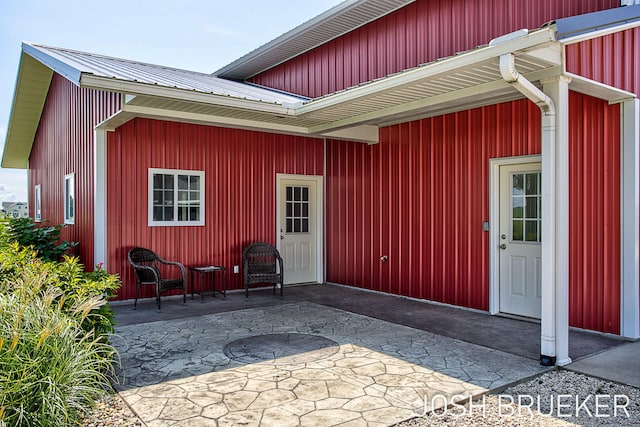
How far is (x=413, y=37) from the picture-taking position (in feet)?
24.0

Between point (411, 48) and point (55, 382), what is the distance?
6405mm

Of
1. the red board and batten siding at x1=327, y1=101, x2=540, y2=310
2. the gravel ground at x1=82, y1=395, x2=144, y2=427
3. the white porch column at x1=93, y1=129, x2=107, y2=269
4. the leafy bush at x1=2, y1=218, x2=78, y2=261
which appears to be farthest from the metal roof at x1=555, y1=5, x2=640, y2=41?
the leafy bush at x1=2, y1=218, x2=78, y2=261

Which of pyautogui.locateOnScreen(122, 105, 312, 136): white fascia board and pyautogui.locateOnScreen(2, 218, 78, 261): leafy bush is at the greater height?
pyautogui.locateOnScreen(122, 105, 312, 136): white fascia board

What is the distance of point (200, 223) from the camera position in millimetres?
7688

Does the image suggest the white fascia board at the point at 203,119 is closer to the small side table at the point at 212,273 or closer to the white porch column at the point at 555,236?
the small side table at the point at 212,273

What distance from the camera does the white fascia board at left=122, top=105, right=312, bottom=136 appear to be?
593 cm

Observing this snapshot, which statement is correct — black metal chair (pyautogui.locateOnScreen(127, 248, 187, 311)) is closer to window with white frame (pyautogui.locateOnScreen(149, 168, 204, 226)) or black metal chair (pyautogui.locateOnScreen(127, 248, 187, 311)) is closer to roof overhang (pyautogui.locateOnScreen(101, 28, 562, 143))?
window with white frame (pyautogui.locateOnScreen(149, 168, 204, 226))

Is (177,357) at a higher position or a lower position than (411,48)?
lower

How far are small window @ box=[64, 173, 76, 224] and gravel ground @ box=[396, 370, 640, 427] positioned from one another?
6.94 metres

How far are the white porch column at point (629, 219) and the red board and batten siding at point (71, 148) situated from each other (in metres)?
5.71

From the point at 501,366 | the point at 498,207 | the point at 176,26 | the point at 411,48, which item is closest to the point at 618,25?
the point at 498,207

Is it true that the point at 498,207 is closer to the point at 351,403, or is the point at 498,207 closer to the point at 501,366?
the point at 501,366

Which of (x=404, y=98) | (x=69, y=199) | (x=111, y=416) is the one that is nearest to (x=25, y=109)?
(x=69, y=199)

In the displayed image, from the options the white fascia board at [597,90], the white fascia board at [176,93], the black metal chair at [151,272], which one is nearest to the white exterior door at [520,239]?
the white fascia board at [597,90]
